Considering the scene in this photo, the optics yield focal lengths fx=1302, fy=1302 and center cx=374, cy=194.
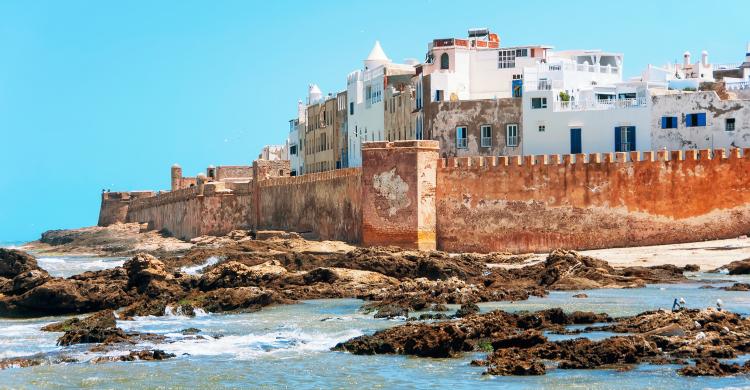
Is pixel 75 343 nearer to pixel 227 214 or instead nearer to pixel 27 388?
pixel 27 388

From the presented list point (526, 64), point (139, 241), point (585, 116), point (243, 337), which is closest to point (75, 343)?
point (243, 337)

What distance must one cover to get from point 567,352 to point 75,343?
8519mm

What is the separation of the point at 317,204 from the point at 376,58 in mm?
14194

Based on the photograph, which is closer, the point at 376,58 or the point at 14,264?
the point at 14,264

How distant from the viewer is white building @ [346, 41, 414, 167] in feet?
177

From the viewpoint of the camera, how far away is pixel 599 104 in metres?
42.9

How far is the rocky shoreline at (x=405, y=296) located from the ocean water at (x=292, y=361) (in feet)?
1.42

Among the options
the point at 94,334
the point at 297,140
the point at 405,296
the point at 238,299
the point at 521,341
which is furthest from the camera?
the point at 297,140

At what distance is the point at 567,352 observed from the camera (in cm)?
1903

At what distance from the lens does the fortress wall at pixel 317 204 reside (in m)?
43.6

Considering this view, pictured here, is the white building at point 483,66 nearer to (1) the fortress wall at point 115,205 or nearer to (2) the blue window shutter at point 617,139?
(2) the blue window shutter at point 617,139

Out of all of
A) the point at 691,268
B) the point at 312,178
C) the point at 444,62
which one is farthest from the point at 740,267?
the point at 312,178

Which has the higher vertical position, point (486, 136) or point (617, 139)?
point (486, 136)

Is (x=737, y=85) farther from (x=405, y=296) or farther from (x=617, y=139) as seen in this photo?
(x=405, y=296)
